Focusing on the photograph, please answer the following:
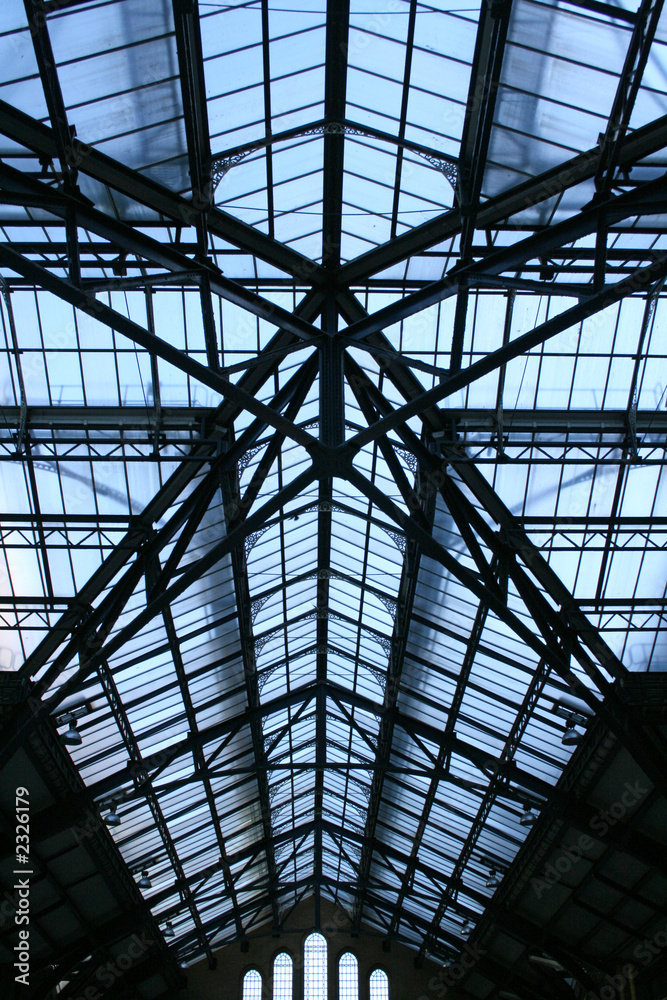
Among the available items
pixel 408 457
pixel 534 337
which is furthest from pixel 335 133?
pixel 408 457

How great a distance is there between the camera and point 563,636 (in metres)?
25.6

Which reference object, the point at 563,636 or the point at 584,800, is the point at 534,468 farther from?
the point at 584,800

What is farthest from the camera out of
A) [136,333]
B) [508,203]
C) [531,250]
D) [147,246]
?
[508,203]

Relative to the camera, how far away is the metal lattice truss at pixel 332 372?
18.0 m

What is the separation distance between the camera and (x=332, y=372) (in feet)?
70.6

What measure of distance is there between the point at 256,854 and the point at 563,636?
102 ft

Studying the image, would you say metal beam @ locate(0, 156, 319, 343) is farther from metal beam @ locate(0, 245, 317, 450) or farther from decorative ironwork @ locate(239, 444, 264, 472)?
decorative ironwork @ locate(239, 444, 264, 472)

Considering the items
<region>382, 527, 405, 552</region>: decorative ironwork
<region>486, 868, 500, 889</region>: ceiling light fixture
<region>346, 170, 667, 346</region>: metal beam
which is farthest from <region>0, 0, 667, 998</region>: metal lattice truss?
<region>486, 868, 500, 889</region>: ceiling light fixture

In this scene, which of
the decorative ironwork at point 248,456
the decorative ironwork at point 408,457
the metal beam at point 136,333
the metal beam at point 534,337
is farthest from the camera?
the decorative ironwork at point 248,456

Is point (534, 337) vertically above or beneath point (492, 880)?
above

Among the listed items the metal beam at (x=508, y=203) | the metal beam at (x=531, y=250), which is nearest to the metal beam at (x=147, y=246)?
the metal beam at (x=531, y=250)

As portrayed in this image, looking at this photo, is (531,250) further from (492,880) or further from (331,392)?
(492,880)

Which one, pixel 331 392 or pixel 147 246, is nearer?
pixel 147 246

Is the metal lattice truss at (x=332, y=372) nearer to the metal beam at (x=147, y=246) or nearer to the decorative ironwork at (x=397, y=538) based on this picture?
the metal beam at (x=147, y=246)
